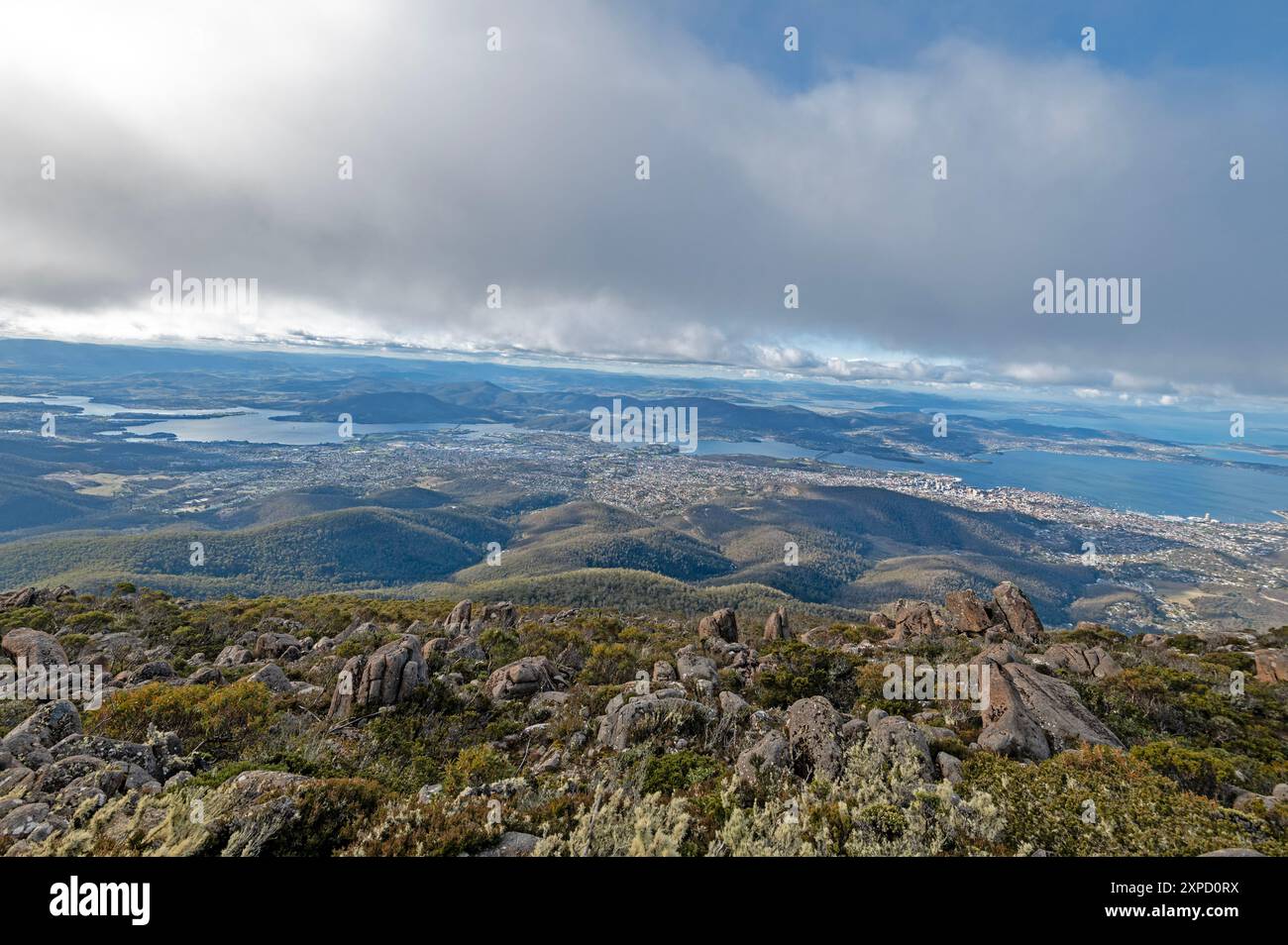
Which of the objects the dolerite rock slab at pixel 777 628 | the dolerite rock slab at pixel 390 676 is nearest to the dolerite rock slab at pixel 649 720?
the dolerite rock slab at pixel 390 676

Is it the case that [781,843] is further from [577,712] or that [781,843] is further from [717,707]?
A: [577,712]

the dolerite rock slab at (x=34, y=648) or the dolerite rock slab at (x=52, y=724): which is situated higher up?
the dolerite rock slab at (x=52, y=724)

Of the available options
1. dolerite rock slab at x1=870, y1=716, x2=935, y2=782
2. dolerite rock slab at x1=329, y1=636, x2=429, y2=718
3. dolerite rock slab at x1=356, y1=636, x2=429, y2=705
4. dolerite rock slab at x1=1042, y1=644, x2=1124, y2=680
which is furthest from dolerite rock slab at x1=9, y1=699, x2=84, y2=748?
dolerite rock slab at x1=1042, y1=644, x2=1124, y2=680

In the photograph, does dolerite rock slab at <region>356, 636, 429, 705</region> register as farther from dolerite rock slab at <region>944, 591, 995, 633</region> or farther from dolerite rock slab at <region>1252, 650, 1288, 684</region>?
dolerite rock slab at <region>1252, 650, 1288, 684</region>

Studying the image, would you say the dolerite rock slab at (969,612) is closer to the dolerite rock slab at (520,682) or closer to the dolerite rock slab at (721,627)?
the dolerite rock slab at (721,627)

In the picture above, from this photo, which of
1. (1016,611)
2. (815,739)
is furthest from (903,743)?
(1016,611)

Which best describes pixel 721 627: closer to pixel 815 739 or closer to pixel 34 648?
pixel 815 739
